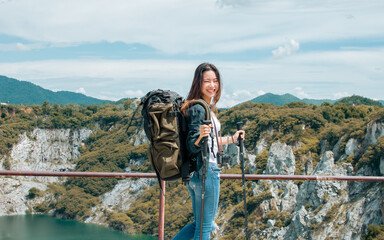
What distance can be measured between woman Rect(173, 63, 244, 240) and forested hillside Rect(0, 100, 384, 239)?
9.94 m

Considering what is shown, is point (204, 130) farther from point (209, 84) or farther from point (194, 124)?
point (209, 84)

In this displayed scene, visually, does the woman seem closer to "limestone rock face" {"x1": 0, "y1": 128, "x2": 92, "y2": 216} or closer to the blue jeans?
the blue jeans

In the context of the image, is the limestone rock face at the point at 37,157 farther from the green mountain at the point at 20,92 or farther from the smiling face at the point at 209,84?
the green mountain at the point at 20,92

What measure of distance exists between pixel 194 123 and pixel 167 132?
0.16m

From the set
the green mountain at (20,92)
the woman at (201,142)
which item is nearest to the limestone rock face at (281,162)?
the woman at (201,142)

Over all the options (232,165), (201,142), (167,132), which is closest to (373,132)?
(232,165)

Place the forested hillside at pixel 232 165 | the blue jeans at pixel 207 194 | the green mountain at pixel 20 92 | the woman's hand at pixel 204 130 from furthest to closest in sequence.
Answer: the green mountain at pixel 20 92 → the forested hillside at pixel 232 165 → the blue jeans at pixel 207 194 → the woman's hand at pixel 204 130

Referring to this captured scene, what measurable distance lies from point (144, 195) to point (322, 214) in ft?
110

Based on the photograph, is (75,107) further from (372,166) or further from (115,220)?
(372,166)

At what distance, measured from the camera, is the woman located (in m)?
1.87

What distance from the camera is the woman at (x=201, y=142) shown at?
73.7 inches

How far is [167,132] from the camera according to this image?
1.83m

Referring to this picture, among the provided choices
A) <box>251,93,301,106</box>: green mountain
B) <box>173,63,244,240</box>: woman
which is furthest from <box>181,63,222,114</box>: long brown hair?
<box>251,93,301,106</box>: green mountain

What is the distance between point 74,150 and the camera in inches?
3258
